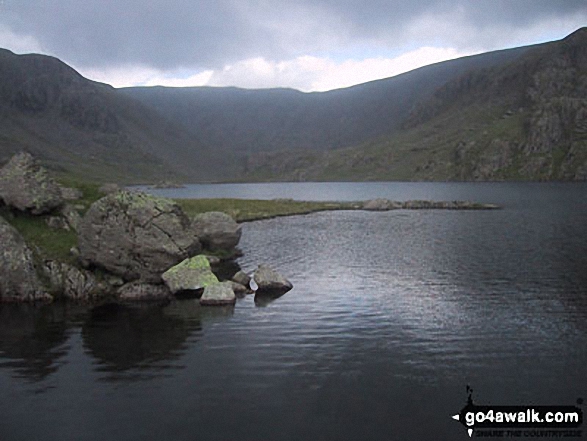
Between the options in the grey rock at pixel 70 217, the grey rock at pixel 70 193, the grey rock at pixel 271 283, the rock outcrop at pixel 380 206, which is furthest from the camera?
the rock outcrop at pixel 380 206

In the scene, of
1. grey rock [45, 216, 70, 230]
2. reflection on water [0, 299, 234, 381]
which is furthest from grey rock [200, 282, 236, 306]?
grey rock [45, 216, 70, 230]

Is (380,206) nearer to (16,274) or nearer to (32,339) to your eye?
(16,274)

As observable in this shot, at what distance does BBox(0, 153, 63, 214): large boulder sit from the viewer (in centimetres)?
5753

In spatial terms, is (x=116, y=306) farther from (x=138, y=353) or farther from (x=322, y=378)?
(x=322, y=378)

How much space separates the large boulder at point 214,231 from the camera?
72.8 m

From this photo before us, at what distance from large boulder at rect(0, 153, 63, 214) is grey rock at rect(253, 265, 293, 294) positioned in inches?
1077

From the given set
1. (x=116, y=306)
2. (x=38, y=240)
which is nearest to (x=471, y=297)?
(x=116, y=306)

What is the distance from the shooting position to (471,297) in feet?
158

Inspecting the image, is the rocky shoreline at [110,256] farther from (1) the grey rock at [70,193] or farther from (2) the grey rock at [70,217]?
(1) the grey rock at [70,193]

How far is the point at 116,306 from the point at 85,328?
23.8 feet

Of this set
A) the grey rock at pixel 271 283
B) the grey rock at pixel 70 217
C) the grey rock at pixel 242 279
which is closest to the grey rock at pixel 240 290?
the grey rock at pixel 271 283

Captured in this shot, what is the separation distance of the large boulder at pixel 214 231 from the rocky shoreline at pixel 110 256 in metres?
12.6

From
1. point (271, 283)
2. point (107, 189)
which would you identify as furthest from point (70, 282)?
point (107, 189)

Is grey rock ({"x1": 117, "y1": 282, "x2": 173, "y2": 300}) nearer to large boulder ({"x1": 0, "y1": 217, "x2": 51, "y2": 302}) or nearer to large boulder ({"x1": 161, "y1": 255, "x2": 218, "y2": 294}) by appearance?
large boulder ({"x1": 161, "y1": 255, "x2": 218, "y2": 294})
